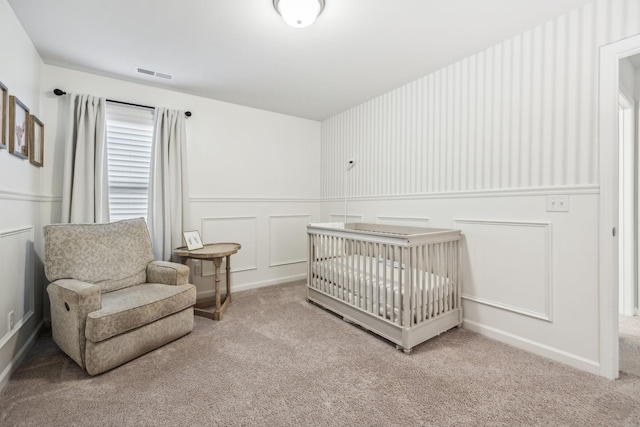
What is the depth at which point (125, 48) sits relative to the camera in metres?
2.22

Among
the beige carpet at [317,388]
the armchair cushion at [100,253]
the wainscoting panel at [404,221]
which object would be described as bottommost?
the beige carpet at [317,388]

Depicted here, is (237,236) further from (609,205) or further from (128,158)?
(609,205)

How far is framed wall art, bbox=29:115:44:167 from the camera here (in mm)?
2148

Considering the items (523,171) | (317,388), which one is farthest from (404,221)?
(317,388)

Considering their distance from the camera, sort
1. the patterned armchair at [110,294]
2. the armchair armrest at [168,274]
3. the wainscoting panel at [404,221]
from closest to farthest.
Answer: the patterned armchair at [110,294] < the armchair armrest at [168,274] < the wainscoting panel at [404,221]

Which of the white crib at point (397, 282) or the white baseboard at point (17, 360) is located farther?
the white crib at point (397, 282)

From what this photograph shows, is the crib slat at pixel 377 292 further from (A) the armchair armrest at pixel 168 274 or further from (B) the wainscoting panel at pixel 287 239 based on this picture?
(B) the wainscoting panel at pixel 287 239

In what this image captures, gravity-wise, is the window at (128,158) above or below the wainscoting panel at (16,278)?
above

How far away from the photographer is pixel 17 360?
1810 mm

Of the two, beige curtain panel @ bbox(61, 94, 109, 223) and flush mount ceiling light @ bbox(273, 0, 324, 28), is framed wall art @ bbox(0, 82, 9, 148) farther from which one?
flush mount ceiling light @ bbox(273, 0, 324, 28)

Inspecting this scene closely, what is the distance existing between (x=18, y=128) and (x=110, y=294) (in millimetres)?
1295

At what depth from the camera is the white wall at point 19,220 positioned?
1689 mm

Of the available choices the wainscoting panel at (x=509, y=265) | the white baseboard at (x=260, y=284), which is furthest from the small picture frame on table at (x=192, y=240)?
the wainscoting panel at (x=509, y=265)

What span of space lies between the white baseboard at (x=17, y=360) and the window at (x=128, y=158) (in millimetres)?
1094
